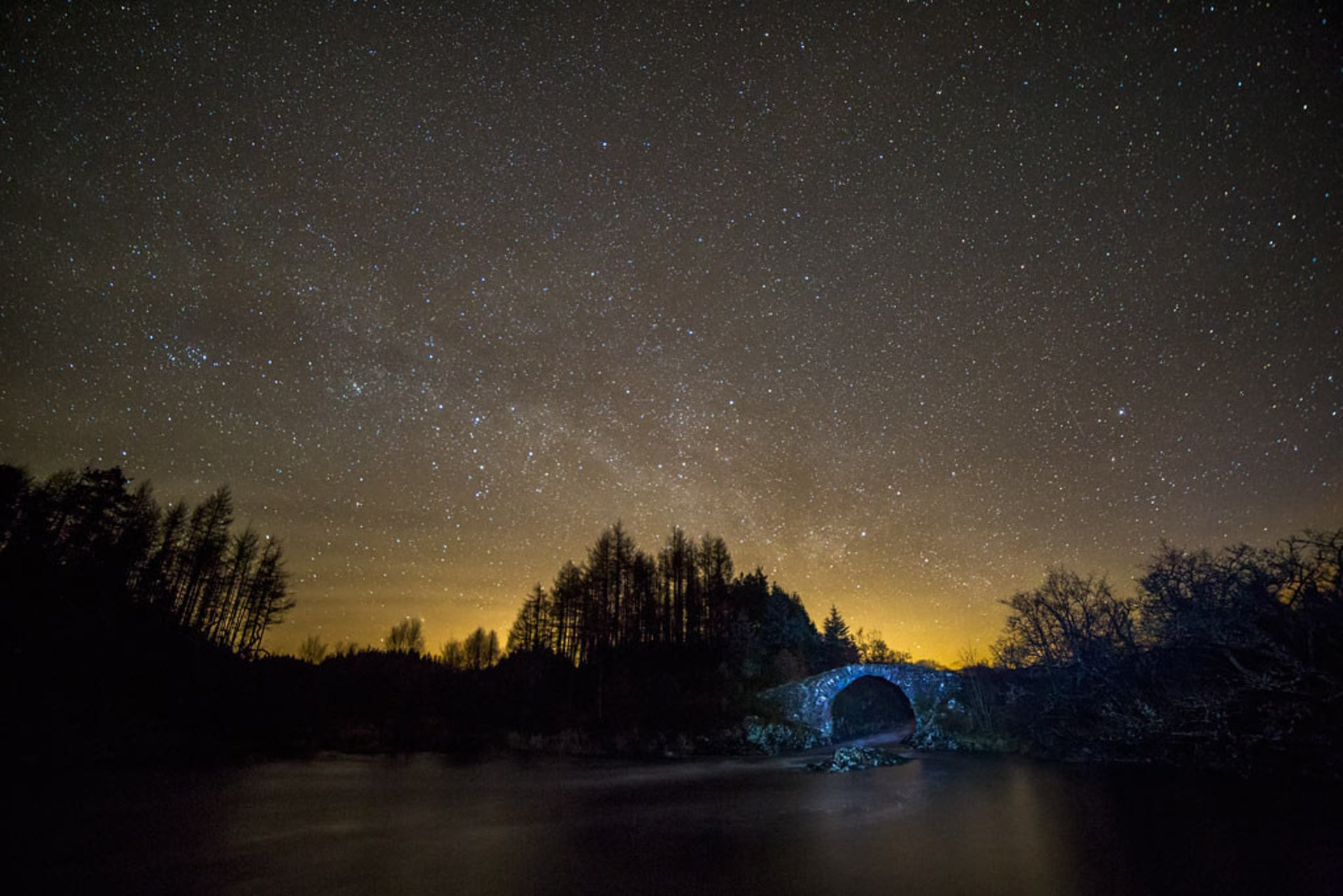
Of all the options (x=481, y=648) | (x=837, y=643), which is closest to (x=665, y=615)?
(x=837, y=643)

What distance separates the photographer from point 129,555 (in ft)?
125

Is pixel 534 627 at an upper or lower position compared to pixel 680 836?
upper

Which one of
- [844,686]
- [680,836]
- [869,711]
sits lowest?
[680,836]

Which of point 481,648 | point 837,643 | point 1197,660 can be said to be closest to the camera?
point 1197,660

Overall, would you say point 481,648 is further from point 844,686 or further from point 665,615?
point 844,686

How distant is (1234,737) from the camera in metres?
19.2

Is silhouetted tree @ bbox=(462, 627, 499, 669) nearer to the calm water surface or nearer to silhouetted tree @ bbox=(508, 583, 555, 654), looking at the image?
silhouetted tree @ bbox=(508, 583, 555, 654)

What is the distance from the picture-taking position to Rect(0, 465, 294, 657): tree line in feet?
105

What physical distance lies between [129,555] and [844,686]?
53.6 m

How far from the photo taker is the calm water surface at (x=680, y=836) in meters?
10.5

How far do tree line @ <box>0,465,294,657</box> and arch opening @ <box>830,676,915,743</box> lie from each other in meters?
53.3

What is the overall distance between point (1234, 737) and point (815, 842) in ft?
56.6

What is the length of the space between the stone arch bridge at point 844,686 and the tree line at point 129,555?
42.4 m

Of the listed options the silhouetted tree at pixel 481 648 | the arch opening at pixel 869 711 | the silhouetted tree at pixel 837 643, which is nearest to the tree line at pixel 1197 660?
the arch opening at pixel 869 711
